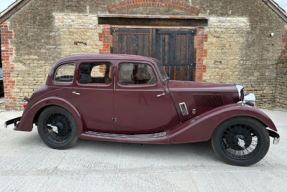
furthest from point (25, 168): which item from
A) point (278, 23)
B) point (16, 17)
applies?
point (278, 23)

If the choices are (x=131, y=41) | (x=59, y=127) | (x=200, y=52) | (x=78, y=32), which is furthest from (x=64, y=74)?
(x=200, y=52)

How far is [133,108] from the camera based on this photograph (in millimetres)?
3369

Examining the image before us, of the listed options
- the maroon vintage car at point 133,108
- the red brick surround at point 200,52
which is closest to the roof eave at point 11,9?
the maroon vintage car at point 133,108

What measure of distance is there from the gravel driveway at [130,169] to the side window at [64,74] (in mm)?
1216

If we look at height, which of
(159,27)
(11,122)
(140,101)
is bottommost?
(11,122)

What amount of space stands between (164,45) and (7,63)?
488 cm

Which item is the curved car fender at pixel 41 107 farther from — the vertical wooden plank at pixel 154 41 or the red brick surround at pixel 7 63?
the vertical wooden plank at pixel 154 41

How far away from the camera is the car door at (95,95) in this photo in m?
3.43

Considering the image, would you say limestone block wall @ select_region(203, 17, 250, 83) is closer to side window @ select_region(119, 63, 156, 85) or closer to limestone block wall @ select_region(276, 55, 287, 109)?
limestone block wall @ select_region(276, 55, 287, 109)

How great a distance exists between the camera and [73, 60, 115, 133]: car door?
3.43 meters

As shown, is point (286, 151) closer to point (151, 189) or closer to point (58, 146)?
point (151, 189)

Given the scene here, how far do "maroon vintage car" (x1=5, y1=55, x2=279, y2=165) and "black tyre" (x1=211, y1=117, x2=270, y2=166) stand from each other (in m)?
0.01

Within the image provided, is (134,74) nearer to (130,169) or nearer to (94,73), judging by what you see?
(94,73)

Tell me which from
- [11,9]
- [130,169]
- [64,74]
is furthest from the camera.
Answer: [11,9]
